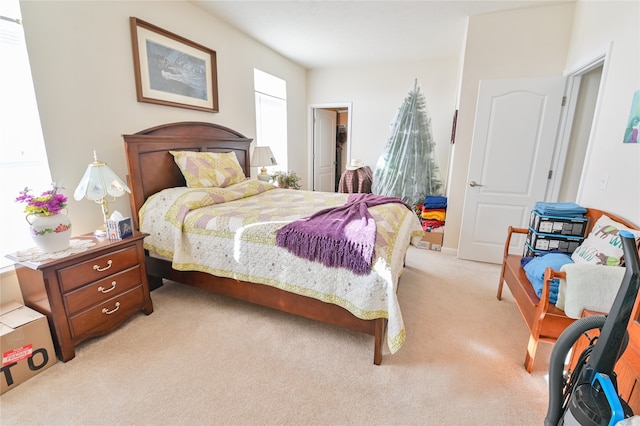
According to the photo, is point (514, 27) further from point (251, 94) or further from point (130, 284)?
point (130, 284)

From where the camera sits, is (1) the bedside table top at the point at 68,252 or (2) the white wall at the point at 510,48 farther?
(2) the white wall at the point at 510,48

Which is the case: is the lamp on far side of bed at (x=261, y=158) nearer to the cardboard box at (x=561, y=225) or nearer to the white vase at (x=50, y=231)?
the white vase at (x=50, y=231)

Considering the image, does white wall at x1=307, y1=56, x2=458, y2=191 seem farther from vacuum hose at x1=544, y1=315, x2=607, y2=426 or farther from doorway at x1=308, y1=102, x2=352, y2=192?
vacuum hose at x1=544, y1=315, x2=607, y2=426

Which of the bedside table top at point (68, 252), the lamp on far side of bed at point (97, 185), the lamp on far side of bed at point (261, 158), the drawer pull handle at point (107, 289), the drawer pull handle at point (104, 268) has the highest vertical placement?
the lamp on far side of bed at point (261, 158)

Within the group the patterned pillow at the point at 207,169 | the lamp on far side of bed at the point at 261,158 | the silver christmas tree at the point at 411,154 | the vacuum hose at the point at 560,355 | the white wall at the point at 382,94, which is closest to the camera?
A: the vacuum hose at the point at 560,355

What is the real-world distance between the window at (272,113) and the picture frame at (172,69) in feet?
3.12

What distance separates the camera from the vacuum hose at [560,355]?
2.79 feet

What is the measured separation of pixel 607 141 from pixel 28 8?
12.9 ft

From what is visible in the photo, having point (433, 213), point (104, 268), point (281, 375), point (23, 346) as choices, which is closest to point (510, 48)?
point (433, 213)

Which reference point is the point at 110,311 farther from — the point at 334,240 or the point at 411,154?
the point at 411,154

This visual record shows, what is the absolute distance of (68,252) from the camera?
1.74m

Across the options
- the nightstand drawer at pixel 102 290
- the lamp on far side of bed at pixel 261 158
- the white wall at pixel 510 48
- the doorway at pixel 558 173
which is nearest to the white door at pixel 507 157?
the doorway at pixel 558 173

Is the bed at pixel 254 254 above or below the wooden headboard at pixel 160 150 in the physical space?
below

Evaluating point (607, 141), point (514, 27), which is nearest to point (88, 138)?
point (607, 141)
